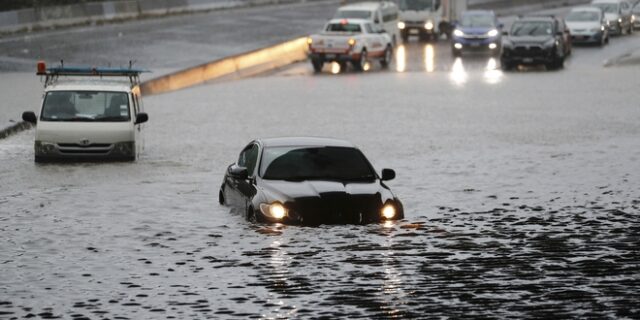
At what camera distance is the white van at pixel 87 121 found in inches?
1051

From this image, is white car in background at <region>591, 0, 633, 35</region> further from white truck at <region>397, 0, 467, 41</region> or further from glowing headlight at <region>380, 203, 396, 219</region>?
glowing headlight at <region>380, 203, 396, 219</region>

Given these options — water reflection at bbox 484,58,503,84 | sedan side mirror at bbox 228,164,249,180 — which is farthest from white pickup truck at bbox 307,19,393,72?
sedan side mirror at bbox 228,164,249,180

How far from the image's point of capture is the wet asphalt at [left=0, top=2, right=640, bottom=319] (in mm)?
13781

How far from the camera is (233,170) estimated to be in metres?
18.8

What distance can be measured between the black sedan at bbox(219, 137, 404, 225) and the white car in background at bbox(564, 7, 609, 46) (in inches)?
1646

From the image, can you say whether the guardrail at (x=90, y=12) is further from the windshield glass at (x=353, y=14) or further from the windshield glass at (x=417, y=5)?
the windshield glass at (x=417, y=5)

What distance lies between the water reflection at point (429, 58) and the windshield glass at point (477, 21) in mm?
1666

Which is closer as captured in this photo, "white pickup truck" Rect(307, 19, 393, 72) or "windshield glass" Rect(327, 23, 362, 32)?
"white pickup truck" Rect(307, 19, 393, 72)

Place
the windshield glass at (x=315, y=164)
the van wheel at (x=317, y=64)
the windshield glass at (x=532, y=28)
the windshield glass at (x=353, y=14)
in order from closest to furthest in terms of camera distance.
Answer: the windshield glass at (x=315, y=164) < the van wheel at (x=317, y=64) < the windshield glass at (x=532, y=28) < the windshield glass at (x=353, y=14)

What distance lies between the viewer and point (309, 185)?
60.0 feet

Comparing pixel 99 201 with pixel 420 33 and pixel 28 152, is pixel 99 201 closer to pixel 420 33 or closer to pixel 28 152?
pixel 28 152

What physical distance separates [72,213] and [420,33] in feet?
149

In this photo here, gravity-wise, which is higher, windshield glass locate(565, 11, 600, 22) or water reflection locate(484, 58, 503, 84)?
windshield glass locate(565, 11, 600, 22)

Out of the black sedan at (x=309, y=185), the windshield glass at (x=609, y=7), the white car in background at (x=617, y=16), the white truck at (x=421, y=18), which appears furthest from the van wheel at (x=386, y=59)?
the black sedan at (x=309, y=185)
